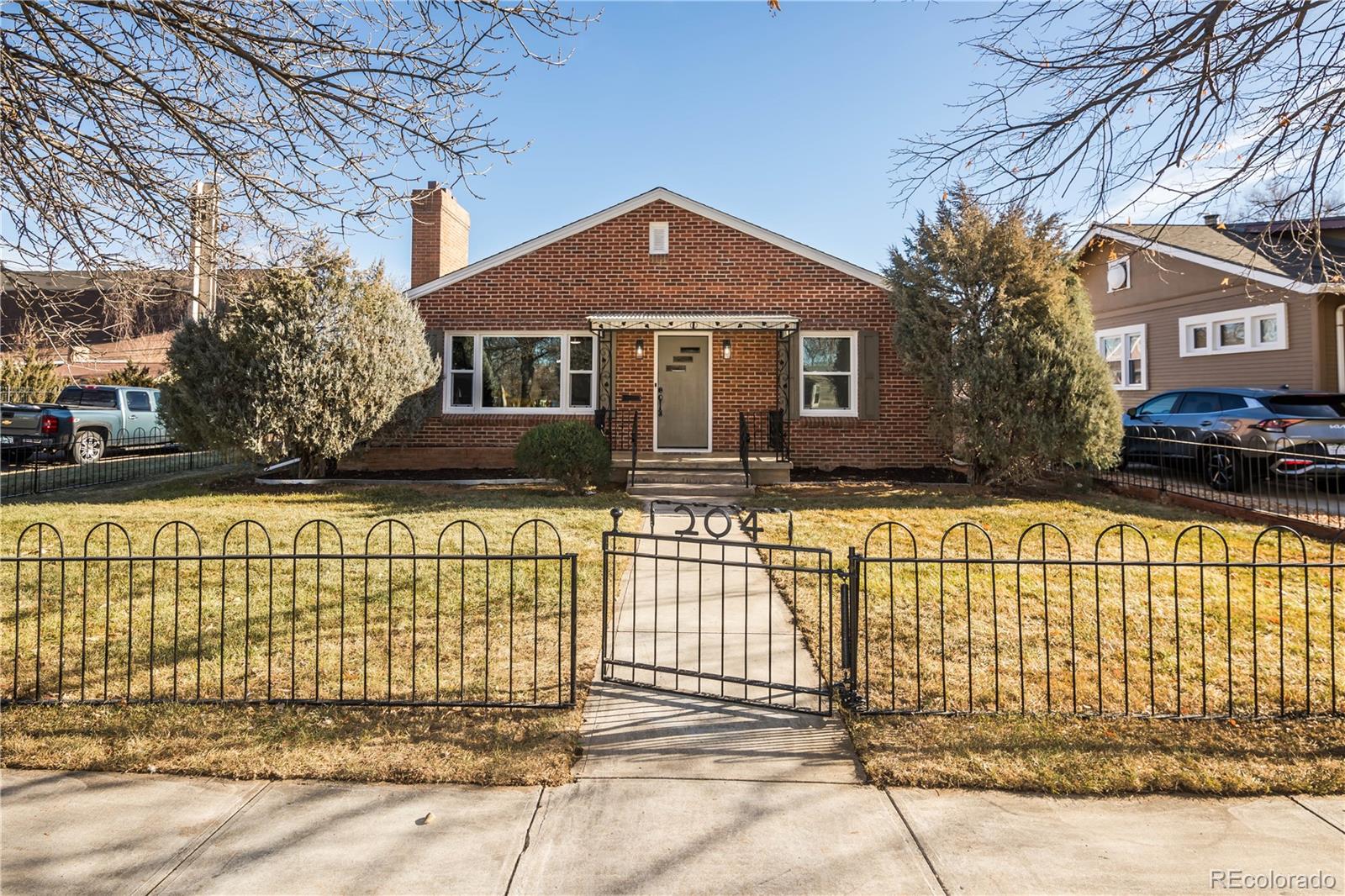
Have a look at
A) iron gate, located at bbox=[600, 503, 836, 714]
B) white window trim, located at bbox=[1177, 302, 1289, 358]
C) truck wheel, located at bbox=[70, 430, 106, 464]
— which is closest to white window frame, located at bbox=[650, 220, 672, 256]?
iron gate, located at bbox=[600, 503, 836, 714]

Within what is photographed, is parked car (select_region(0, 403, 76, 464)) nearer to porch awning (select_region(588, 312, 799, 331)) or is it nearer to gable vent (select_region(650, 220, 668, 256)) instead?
porch awning (select_region(588, 312, 799, 331))

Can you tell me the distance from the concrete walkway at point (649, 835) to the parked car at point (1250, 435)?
822cm

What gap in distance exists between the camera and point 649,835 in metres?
2.81

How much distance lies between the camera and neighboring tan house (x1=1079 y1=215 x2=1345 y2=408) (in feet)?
45.8

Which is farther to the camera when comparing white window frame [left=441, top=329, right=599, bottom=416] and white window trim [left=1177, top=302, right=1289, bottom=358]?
white window trim [left=1177, top=302, right=1289, bottom=358]

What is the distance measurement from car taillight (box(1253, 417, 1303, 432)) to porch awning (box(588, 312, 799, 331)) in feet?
23.4

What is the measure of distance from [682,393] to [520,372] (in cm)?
316

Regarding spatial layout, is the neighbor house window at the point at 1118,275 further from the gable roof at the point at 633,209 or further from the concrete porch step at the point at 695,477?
the concrete porch step at the point at 695,477

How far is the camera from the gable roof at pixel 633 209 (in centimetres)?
1378

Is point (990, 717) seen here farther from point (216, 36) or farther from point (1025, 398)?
point (1025, 398)

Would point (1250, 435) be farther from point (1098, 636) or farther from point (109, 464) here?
point (109, 464)

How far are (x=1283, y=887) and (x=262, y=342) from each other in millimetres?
11871

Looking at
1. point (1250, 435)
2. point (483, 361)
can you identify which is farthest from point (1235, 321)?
point (483, 361)

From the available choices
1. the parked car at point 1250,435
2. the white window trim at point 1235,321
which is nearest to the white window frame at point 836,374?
the parked car at point 1250,435
